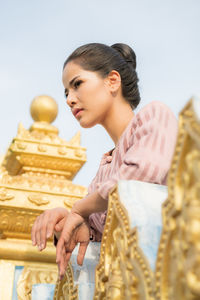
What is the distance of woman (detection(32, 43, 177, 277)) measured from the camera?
137 centimetres

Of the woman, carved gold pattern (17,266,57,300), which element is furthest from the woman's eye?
carved gold pattern (17,266,57,300)

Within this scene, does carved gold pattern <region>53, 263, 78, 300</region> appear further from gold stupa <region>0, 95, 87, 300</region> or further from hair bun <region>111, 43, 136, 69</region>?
hair bun <region>111, 43, 136, 69</region>

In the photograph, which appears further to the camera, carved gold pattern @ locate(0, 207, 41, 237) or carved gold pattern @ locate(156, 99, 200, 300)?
carved gold pattern @ locate(0, 207, 41, 237)

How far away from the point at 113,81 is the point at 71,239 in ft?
2.34

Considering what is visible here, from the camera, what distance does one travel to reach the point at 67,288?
5.27ft

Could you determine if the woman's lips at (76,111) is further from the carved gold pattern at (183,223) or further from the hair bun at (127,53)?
the carved gold pattern at (183,223)

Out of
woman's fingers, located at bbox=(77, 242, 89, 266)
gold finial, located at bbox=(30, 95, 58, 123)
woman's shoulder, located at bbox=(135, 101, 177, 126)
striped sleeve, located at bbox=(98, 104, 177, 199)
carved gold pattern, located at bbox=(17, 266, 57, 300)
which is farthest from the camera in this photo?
gold finial, located at bbox=(30, 95, 58, 123)

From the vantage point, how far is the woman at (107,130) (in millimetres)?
1365

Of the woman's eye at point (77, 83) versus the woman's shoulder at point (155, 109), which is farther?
the woman's eye at point (77, 83)

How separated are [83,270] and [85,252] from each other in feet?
0.21

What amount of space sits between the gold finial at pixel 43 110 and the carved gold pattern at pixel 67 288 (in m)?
2.09

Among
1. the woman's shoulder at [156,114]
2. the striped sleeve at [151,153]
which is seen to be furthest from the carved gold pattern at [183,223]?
the woman's shoulder at [156,114]

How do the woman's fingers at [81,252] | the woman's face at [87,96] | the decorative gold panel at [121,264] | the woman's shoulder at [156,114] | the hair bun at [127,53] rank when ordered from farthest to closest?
the hair bun at [127,53] → the woman's face at [87,96] → the woman's fingers at [81,252] → the woman's shoulder at [156,114] → the decorative gold panel at [121,264]

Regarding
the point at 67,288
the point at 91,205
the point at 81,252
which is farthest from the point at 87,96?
the point at 67,288
